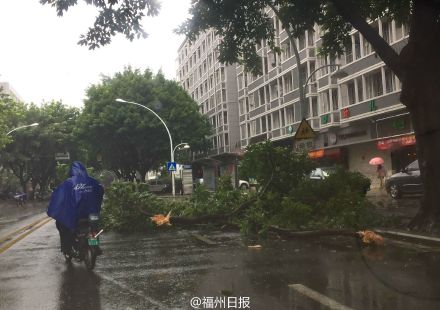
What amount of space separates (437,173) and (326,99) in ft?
98.1

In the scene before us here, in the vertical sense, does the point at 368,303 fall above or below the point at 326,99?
below

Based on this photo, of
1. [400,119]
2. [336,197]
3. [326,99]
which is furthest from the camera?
[326,99]

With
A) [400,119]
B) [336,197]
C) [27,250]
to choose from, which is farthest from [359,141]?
[27,250]

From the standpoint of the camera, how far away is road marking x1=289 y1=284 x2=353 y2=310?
5238 mm

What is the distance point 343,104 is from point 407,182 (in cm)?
1671

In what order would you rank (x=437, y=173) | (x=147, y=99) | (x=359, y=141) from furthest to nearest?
(x=147, y=99) < (x=359, y=141) < (x=437, y=173)

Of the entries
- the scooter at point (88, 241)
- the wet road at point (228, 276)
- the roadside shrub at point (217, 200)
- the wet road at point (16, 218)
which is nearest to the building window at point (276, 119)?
the wet road at point (16, 218)

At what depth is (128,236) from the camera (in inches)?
502

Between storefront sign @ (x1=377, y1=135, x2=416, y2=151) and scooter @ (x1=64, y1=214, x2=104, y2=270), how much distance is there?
81.0 feet

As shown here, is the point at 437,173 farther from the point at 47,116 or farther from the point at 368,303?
the point at 47,116

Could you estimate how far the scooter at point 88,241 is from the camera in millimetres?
8023

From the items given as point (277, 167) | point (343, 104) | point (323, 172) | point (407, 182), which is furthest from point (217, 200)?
point (343, 104)

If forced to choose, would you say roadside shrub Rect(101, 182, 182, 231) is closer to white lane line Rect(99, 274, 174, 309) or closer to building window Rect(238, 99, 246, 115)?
white lane line Rect(99, 274, 174, 309)

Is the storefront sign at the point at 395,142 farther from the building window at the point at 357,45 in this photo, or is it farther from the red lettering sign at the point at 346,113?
the building window at the point at 357,45
